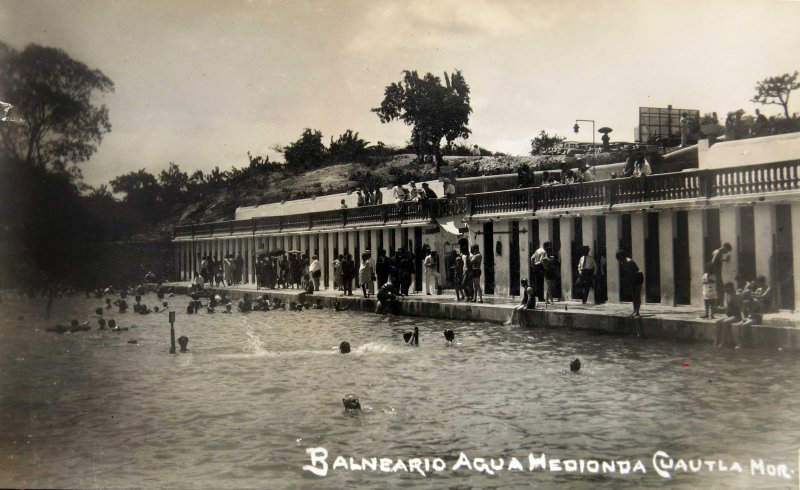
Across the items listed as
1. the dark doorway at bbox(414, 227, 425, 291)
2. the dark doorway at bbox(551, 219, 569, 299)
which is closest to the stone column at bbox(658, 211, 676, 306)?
the dark doorway at bbox(551, 219, 569, 299)

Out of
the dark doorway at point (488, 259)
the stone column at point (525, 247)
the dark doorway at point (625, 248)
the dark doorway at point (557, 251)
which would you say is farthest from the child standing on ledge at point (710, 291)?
the dark doorway at point (488, 259)

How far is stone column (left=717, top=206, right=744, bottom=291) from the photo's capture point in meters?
14.2

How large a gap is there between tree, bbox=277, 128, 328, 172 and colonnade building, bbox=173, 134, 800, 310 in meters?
7.37

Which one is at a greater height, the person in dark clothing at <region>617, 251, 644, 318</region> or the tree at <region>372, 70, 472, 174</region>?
the tree at <region>372, 70, 472, 174</region>

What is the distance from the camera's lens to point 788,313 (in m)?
13.4

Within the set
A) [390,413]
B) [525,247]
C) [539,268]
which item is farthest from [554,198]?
[390,413]

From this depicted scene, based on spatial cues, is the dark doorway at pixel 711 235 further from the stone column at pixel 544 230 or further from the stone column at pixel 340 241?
the stone column at pixel 340 241

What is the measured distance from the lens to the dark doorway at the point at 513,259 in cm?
2303

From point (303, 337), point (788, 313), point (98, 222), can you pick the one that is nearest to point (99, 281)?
point (303, 337)

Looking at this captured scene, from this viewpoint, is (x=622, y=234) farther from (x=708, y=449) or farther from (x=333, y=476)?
(x=333, y=476)

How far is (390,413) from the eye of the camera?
9617mm

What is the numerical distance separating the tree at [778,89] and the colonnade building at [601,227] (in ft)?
10.6

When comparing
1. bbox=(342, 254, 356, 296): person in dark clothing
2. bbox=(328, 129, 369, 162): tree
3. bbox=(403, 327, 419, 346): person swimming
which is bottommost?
bbox=(403, 327, 419, 346): person swimming

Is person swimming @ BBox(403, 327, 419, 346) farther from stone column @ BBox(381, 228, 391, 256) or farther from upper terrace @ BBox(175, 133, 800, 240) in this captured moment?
stone column @ BBox(381, 228, 391, 256)
